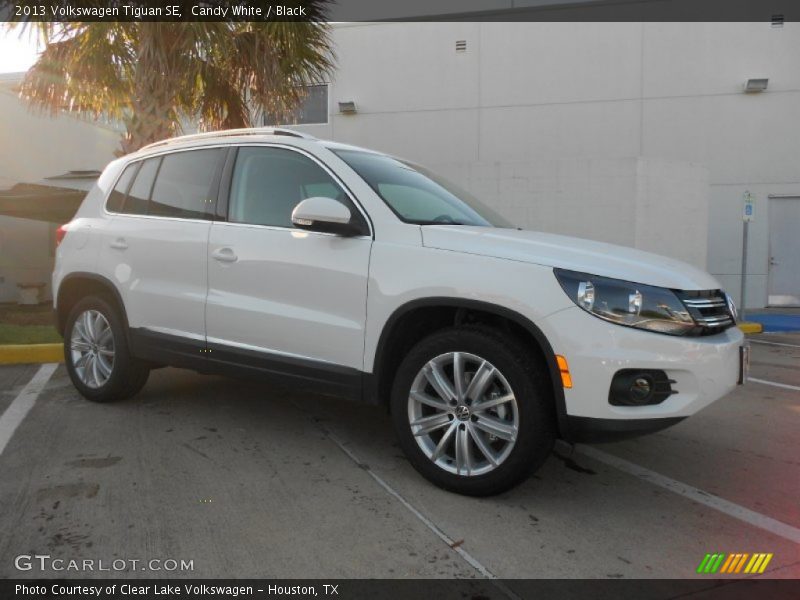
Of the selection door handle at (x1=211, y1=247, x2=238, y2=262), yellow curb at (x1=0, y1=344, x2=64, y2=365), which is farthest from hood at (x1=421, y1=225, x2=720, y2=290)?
yellow curb at (x1=0, y1=344, x2=64, y2=365)

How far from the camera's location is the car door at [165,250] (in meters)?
4.17

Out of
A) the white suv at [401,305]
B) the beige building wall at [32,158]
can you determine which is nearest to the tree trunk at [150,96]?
the white suv at [401,305]

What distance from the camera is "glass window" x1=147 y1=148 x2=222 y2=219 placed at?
430 cm

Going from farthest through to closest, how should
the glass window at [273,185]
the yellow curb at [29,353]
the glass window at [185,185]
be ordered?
the yellow curb at [29,353] → the glass window at [185,185] → the glass window at [273,185]

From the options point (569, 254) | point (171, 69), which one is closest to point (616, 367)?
point (569, 254)

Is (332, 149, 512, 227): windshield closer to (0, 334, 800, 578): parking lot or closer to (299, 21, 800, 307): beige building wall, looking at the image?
(0, 334, 800, 578): parking lot

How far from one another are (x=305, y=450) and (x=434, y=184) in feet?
6.34

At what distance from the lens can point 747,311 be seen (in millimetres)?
13680

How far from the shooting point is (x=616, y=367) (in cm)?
284

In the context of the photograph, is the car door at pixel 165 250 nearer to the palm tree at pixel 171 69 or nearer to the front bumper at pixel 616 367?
the front bumper at pixel 616 367

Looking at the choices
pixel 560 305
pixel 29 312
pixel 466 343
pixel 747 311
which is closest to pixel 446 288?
pixel 466 343

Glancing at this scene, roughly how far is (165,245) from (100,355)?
1.16 metres

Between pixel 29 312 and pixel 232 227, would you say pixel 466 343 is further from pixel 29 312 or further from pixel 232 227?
pixel 29 312

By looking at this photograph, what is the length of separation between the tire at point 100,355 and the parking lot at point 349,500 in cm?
18
